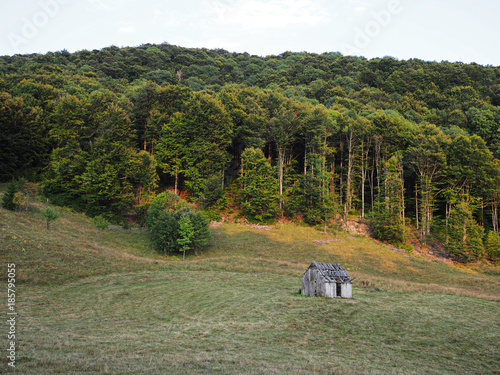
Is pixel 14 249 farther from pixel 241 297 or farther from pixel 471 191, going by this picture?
pixel 471 191

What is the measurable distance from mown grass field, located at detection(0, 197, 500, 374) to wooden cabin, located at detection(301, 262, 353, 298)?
1.22 m

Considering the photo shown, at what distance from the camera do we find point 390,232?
168 feet

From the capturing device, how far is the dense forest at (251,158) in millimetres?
50000

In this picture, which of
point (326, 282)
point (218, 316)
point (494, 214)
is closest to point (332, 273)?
point (326, 282)

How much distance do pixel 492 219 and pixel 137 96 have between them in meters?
71.9

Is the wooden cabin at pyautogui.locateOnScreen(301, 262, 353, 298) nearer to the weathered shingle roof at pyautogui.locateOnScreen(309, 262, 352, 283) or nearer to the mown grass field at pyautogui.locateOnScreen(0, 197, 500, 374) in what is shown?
the weathered shingle roof at pyautogui.locateOnScreen(309, 262, 352, 283)

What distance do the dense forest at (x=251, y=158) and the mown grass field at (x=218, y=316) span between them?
39.6 feet

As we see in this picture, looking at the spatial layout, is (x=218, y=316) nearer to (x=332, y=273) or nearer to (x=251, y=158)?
(x=332, y=273)

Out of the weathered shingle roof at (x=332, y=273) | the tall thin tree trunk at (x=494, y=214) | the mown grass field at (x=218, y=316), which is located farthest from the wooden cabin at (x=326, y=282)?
the tall thin tree trunk at (x=494, y=214)

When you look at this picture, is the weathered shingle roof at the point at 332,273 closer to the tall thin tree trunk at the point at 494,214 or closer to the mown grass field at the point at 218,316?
the mown grass field at the point at 218,316

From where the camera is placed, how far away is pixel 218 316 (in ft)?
63.1

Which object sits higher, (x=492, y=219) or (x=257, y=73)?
(x=257, y=73)

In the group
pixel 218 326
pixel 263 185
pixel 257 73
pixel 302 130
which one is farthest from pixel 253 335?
pixel 257 73

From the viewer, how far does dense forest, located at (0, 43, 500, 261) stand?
50000 millimetres
